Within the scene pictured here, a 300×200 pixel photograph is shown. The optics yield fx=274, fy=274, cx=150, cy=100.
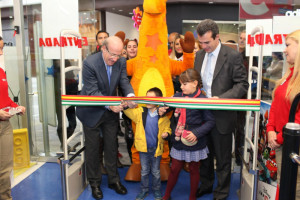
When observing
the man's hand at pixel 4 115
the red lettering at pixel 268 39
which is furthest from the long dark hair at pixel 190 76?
the man's hand at pixel 4 115

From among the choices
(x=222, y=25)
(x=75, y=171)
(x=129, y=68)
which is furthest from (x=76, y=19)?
(x=222, y=25)

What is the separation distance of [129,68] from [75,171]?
4.52 ft

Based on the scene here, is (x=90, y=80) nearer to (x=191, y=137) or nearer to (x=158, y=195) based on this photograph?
(x=191, y=137)

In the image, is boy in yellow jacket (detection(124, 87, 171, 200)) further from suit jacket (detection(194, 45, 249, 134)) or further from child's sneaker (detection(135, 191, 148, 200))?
suit jacket (detection(194, 45, 249, 134))

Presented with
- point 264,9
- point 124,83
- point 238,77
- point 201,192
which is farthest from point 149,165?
point 264,9

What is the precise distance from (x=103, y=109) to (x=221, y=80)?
1.27 m

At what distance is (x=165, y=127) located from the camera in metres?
2.98

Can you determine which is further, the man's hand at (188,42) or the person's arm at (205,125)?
the man's hand at (188,42)

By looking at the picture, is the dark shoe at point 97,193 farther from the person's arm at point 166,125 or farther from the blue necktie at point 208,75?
the blue necktie at point 208,75

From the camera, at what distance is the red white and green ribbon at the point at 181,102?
250 cm

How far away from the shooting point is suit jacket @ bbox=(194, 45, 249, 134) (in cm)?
265

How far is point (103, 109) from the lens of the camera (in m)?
2.96

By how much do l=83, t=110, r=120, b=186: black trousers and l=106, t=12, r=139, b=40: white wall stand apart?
412 inches

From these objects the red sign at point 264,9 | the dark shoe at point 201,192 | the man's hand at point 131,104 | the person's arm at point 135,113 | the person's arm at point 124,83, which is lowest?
the dark shoe at point 201,192
